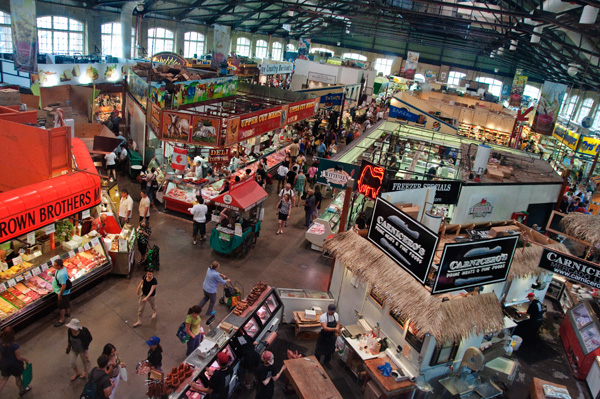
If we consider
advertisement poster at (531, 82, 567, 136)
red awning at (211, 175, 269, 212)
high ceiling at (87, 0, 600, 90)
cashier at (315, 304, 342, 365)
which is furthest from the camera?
advertisement poster at (531, 82, 567, 136)

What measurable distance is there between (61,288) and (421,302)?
6.74 m

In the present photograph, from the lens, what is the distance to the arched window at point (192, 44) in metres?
39.1

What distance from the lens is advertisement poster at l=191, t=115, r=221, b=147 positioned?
14758 mm

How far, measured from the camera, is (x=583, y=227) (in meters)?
12.5

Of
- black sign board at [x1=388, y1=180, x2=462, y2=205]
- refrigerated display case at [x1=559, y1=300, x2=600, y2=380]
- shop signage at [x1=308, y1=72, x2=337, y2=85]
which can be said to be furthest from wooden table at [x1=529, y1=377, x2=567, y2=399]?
Result: shop signage at [x1=308, y1=72, x2=337, y2=85]

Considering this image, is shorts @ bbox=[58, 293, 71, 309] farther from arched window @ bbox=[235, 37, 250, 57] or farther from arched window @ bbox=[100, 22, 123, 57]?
arched window @ bbox=[235, 37, 250, 57]

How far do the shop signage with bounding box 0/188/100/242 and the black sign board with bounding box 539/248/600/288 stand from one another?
31.7 ft

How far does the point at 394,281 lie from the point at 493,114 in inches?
1011

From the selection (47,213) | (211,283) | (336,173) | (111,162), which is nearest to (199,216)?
(211,283)

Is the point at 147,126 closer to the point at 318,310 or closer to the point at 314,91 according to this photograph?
the point at 318,310

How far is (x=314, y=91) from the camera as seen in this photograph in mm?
28297

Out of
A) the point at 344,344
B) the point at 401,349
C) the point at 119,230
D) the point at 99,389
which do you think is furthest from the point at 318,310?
the point at 119,230

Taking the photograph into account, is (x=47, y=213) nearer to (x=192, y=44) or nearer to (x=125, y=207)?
(x=125, y=207)

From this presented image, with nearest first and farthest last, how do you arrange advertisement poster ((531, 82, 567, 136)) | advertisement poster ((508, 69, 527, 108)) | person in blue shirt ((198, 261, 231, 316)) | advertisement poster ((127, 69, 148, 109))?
person in blue shirt ((198, 261, 231, 316))
advertisement poster ((127, 69, 148, 109))
advertisement poster ((531, 82, 567, 136))
advertisement poster ((508, 69, 527, 108))
